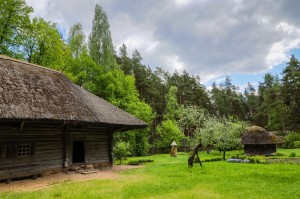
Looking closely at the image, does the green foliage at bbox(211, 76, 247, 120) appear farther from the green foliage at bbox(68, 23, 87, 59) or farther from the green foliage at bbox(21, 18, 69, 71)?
the green foliage at bbox(21, 18, 69, 71)

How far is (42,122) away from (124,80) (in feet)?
73.5

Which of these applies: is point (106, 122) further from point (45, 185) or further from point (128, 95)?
point (128, 95)

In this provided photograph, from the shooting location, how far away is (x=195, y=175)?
14.5m

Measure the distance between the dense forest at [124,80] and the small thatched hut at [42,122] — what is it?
6152mm

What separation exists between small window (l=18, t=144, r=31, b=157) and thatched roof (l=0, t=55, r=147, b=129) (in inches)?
110

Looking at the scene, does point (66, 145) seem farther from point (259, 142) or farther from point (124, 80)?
point (259, 142)

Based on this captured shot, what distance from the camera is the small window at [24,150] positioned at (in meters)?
15.0

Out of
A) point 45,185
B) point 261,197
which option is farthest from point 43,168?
point 261,197

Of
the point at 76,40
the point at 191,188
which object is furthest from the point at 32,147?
the point at 76,40

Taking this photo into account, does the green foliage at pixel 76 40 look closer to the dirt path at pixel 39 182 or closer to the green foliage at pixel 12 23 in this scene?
the green foliage at pixel 12 23

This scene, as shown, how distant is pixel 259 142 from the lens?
33281mm

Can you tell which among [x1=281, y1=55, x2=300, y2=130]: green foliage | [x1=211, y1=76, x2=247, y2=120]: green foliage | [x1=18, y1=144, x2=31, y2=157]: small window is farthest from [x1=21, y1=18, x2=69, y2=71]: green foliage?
[x1=211, y1=76, x2=247, y2=120]: green foliage

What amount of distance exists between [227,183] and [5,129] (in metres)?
12.2

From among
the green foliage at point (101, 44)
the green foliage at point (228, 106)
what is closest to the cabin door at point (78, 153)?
the green foliage at point (101, 44)
